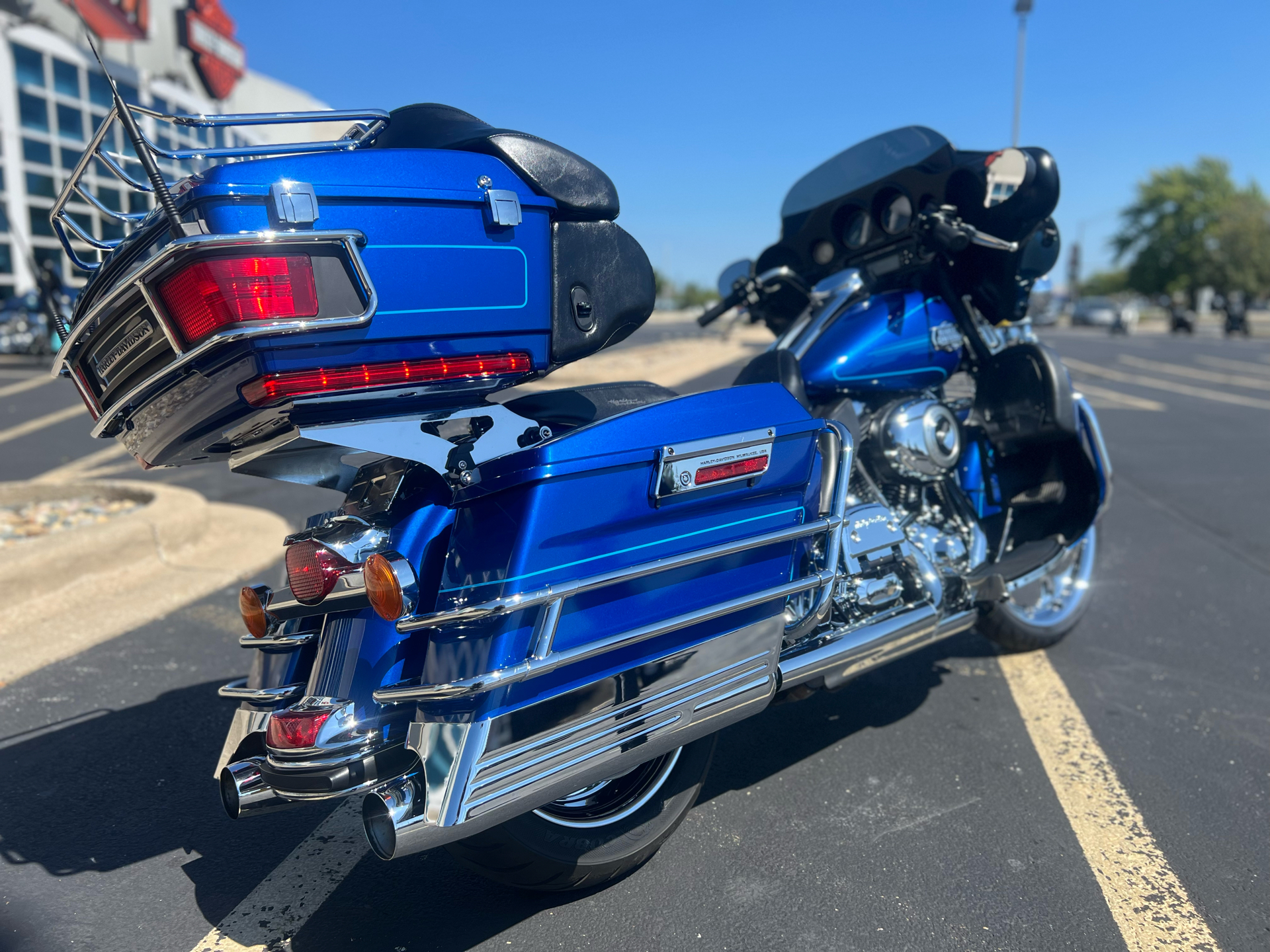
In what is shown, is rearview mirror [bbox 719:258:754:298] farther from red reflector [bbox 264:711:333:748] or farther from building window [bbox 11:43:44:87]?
building window [bbox 11:43:44:87]

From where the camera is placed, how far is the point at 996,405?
3.66 metres

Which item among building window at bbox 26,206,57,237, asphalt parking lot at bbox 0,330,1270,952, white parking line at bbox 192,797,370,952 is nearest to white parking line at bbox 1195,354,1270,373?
asphalt parking lot at bbox 0,330,1270,952

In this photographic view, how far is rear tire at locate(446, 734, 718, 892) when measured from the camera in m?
2.16

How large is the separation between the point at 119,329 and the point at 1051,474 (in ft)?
10.7

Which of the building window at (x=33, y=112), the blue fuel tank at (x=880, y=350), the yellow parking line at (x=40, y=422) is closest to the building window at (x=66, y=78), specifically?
the building window at (x=33, y=112)

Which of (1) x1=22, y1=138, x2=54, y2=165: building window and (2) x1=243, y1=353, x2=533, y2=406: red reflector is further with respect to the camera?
(1) x1=22, y1=138, x2=54, y2=165: building window

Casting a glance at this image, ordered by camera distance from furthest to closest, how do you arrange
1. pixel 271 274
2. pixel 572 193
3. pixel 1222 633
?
1. pixel 1222 633
2. pixel 572 193
3. pixel 271 274

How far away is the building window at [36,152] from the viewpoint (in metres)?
20.0

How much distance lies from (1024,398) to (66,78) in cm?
2370

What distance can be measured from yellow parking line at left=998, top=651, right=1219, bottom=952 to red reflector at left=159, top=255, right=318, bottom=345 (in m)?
2.31

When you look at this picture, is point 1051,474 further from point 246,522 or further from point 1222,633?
point 246,522

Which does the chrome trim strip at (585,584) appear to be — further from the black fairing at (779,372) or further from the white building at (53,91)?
the white building at (53,91)

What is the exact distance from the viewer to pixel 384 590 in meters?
1.98

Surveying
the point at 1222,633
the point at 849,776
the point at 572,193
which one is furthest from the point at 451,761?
the point at 1222,633
